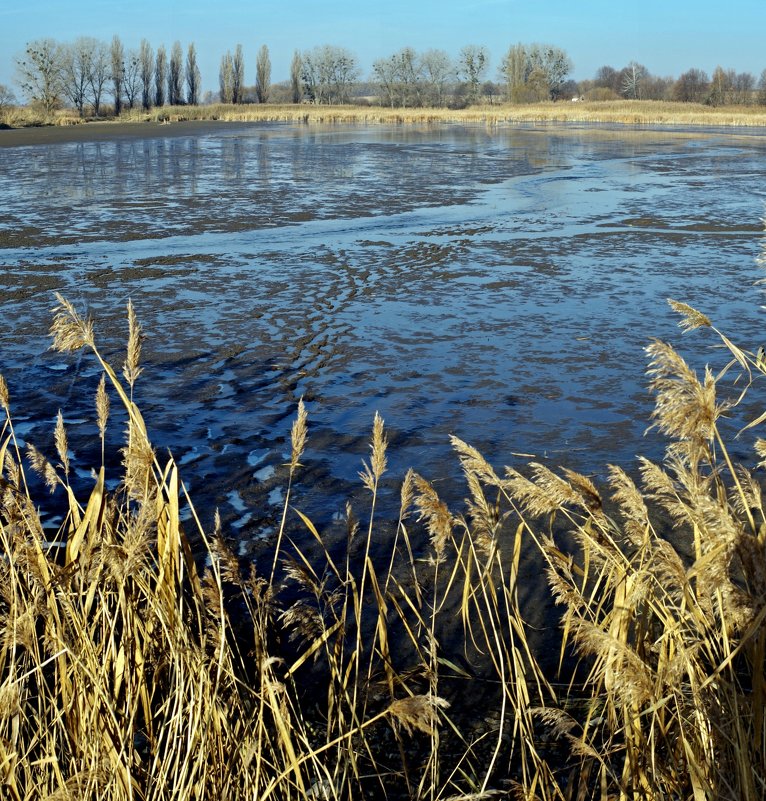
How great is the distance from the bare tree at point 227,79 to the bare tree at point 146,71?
867 cm

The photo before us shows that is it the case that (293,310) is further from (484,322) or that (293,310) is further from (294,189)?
(294,189)

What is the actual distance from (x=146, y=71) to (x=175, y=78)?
14.2ft

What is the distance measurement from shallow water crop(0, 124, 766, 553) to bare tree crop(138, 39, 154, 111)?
58.0 metres

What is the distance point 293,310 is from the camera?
27.5ft

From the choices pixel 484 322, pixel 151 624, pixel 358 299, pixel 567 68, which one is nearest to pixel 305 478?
pixel 151 624

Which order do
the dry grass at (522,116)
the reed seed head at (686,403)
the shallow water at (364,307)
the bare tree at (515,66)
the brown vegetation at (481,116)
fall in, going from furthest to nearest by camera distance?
the bare tree at (515,66), the dry grass at (522,116), the brown vegetation at (481,116), the shallow water at (364,307), the reed seed head at (686,403)

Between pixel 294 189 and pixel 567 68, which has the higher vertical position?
pixel 567 68

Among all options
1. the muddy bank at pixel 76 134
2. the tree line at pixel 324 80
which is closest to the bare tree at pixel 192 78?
the tree line at pixel 324 80

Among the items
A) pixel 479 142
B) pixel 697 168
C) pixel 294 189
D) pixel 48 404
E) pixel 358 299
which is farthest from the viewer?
pixel 479 142

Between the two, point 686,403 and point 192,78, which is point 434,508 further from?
point 192,78

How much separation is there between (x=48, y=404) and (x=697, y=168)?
1992 cm

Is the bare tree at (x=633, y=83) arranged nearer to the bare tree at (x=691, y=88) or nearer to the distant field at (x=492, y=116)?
the bare tree at (x=691, y=88)

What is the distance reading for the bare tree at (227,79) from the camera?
81806 mm

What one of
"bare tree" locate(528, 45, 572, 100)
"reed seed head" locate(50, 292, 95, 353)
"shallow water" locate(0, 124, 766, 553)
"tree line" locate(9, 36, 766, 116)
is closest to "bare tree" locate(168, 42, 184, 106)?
"tree line" locate(9, 36, 766, 116)
